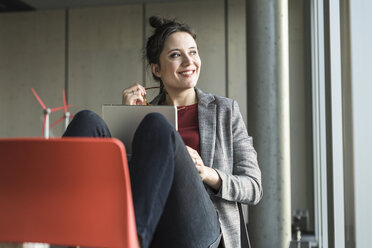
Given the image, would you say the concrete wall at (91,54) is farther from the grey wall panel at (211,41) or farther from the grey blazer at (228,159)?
the grey blazer at (228,159)

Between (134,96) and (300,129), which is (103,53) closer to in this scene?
(300,129)

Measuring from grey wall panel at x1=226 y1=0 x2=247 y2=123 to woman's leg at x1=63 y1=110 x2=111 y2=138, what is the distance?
4372 millimetres

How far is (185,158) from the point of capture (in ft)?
4.27

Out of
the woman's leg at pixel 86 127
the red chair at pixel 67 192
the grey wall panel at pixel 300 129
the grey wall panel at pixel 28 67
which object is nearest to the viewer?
the red chair at pixel 67 192

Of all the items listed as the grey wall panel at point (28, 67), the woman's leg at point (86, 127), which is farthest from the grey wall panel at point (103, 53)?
the woman's leg at point (86, 127)

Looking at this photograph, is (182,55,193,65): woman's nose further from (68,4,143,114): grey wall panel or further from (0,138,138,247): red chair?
(68,4,143,114): grey wall panel

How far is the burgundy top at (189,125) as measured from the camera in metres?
1.76

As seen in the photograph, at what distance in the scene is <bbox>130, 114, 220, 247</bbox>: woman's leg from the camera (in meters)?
1.11

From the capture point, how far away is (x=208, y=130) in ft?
5.74

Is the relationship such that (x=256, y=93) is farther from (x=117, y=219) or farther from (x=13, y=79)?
(x=13, y=79)

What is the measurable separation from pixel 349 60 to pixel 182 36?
2.39 feet

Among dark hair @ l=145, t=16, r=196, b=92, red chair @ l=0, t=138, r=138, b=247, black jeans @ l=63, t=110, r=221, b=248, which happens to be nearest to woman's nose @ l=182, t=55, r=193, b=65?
dark hair @ l=145, t=16, r=196, b=92

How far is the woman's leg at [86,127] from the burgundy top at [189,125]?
1.55 feet

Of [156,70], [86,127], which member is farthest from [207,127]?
[86,127]
